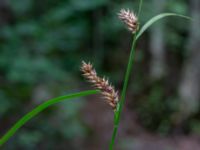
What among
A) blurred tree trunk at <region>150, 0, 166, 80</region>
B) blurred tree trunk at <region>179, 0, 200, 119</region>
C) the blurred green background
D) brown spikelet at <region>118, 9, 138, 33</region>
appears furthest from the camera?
blurred tree trunk at <region>150, 0, 166, 80</region>

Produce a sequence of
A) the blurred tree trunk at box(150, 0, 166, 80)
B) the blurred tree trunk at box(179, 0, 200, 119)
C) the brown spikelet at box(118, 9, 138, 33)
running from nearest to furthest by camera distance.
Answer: the brown spikelet at box(118, 9, 138, 33) → the blurred tree trunk at box(179, 0, 200, 119) → the blurred tree trunk at box(150, 0, 166, 80)

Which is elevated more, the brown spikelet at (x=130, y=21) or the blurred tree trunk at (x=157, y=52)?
the brown spikelet at (x=130, y=21)

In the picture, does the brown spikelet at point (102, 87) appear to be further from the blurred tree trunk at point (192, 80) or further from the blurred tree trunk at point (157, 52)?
the blurred tree trunk at point (157, 52)

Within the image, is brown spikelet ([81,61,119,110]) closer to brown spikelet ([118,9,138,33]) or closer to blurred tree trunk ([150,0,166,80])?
brown spikelet ([118,9,138,33])

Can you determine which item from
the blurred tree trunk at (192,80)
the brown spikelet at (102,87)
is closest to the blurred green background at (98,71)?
the blurred tree trunk at (192,80)

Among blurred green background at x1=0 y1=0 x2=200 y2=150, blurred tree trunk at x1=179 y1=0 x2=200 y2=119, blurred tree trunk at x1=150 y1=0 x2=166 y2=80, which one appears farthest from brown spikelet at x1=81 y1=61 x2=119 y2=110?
blurred tree trunk at x1=150 y1=0 x2=166 y2=80

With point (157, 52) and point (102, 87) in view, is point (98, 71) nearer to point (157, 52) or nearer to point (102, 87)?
point (157, 52)

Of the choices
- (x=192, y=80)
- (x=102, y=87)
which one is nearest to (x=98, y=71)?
(x=192, y=80)
